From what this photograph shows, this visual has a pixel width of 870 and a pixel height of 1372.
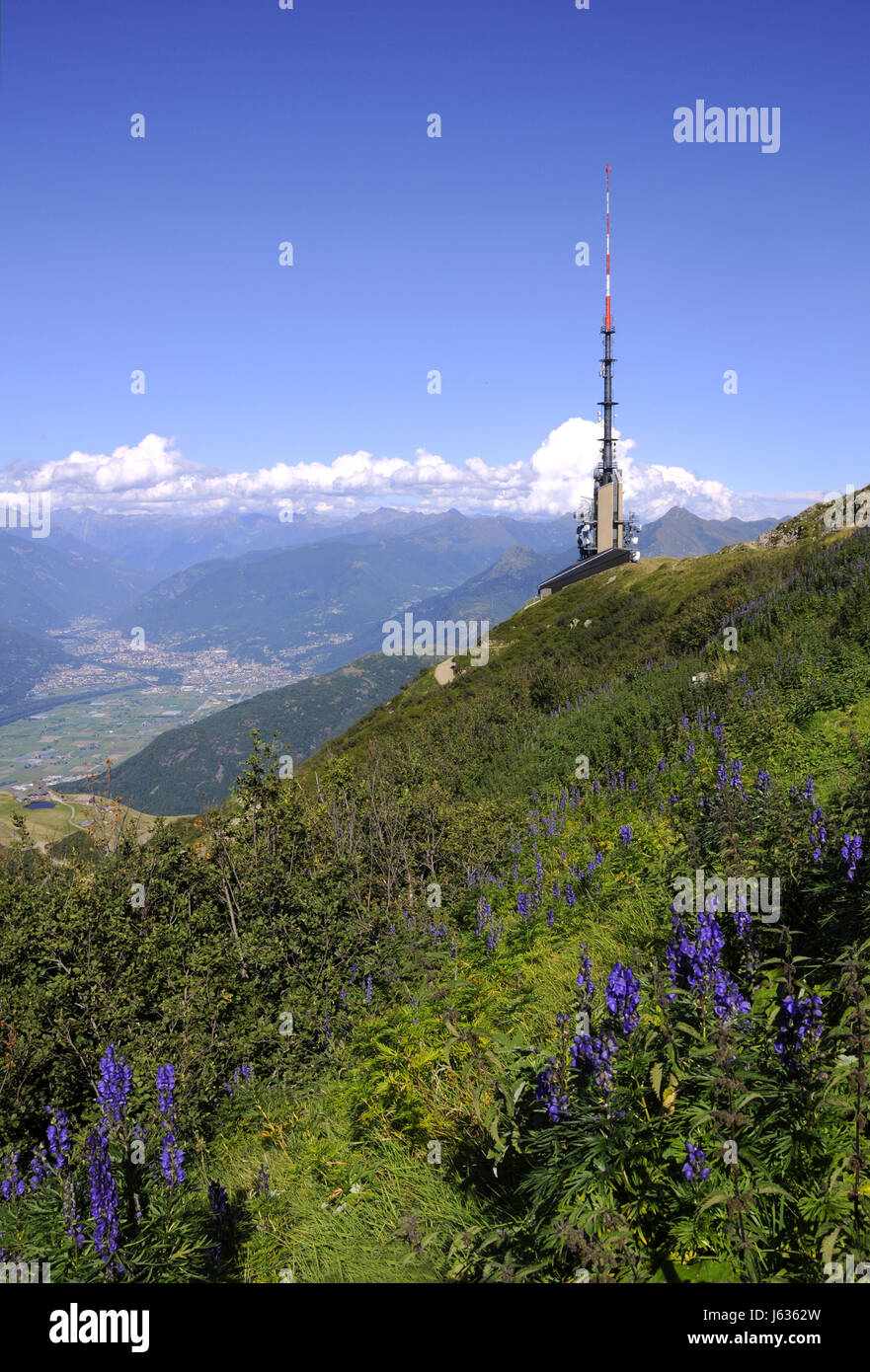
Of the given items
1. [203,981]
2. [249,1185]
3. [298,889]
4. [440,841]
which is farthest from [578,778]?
[249,1185]

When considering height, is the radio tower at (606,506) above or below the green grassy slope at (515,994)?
above

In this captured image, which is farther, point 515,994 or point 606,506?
point 606,506

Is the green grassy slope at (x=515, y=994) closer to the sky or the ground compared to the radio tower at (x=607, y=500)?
closer to the ground

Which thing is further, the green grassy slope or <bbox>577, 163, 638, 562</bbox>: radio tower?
<bbox>577, 163, 638, 562</bbox>: radio tower

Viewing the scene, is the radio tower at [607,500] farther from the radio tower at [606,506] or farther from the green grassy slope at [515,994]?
the green grassy slope at [515,994]

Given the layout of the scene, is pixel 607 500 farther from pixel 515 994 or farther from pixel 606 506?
pixel 515 994

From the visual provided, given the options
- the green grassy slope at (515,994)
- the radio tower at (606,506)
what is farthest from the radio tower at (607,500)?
the green grassy slope at (515,994)

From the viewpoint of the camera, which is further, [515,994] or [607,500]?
[607,500]

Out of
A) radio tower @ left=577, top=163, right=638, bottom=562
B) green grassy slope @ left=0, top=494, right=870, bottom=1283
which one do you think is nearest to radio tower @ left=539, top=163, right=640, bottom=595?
A: radio tower @ left=577, top=163, right=638, bottom=562

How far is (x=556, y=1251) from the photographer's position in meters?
3.16

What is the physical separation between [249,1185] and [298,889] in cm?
570

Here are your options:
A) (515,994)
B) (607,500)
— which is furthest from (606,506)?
(515,994)

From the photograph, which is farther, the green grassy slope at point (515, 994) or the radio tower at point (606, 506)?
the radio tower at point (606, 506)

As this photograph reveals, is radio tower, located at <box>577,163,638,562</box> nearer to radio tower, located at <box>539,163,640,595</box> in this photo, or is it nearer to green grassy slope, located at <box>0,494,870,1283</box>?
radio tower, located at <box>539,163,640,595</box>
